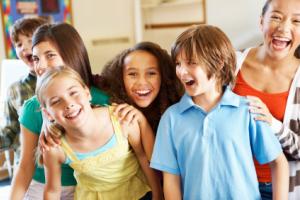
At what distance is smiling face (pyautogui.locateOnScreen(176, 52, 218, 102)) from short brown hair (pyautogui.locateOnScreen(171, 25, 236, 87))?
0.04ft

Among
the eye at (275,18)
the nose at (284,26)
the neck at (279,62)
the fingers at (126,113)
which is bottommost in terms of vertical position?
the fingers at (126,113)

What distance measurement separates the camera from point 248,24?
3.75m

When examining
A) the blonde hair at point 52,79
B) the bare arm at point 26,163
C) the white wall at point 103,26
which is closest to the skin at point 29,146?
the bare arm at point 26,163

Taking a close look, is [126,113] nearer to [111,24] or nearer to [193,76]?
[193,76]

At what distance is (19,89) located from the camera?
1.76 meters

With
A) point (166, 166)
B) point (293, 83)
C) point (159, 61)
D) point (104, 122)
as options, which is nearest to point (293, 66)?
point (293, 83)

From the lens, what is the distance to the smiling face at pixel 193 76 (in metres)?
1.20

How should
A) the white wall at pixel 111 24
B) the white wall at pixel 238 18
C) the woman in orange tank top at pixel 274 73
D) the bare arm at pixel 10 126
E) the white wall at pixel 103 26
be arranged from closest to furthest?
the woman in orange tank top at pixel 274 73 < the bare arm at pixel 10 126 < the white wall at pixel 238 18 < the white wall at pixel 111 24 < the white wall at pixel 103 26

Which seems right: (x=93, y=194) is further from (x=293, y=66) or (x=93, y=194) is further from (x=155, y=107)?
(x=293, y=66)

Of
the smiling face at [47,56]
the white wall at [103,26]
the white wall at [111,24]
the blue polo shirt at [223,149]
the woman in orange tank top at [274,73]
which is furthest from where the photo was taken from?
the white wall at [103,26]

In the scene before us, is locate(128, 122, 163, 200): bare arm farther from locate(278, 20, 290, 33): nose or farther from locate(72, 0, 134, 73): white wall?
locate(72, 0, 134, 73): white wall

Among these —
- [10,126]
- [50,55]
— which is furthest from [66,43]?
[10,126]

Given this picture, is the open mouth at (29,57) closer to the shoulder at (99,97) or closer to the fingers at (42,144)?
the shoulder at (99,97)

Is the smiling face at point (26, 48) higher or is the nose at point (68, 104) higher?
the smiling face at point (26, 48)
